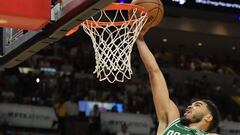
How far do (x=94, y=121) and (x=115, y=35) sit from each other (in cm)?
638

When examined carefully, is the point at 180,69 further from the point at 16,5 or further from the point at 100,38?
the point at 16,5

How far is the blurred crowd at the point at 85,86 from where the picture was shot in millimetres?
10703

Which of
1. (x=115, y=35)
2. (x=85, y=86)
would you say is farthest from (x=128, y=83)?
(x=115, y=35)

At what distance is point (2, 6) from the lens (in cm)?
323

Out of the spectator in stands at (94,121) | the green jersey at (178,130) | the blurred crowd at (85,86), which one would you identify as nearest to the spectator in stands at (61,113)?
the blurred crowd at (85,86)

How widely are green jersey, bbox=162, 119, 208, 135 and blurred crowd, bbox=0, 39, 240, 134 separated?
6616 millimetres

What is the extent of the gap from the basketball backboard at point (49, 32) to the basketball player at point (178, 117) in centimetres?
74

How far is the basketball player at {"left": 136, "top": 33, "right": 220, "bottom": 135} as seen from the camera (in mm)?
3564

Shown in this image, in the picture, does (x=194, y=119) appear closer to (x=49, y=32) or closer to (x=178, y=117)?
(x=178, y=117)

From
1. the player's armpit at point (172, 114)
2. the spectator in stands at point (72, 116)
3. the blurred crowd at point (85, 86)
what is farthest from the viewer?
the blurred crowd at point (85, 86)

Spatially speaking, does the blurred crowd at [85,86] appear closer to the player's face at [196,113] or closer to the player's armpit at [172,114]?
the player's armpit at [172,114]

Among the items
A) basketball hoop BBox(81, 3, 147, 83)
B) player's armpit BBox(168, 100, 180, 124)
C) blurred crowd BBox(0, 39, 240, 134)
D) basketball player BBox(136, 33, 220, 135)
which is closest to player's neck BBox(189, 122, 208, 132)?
basketball player BBox(136, 33, 220, 135)

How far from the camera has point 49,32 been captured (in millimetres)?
3398

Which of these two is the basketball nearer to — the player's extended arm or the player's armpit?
the player's extended arm
